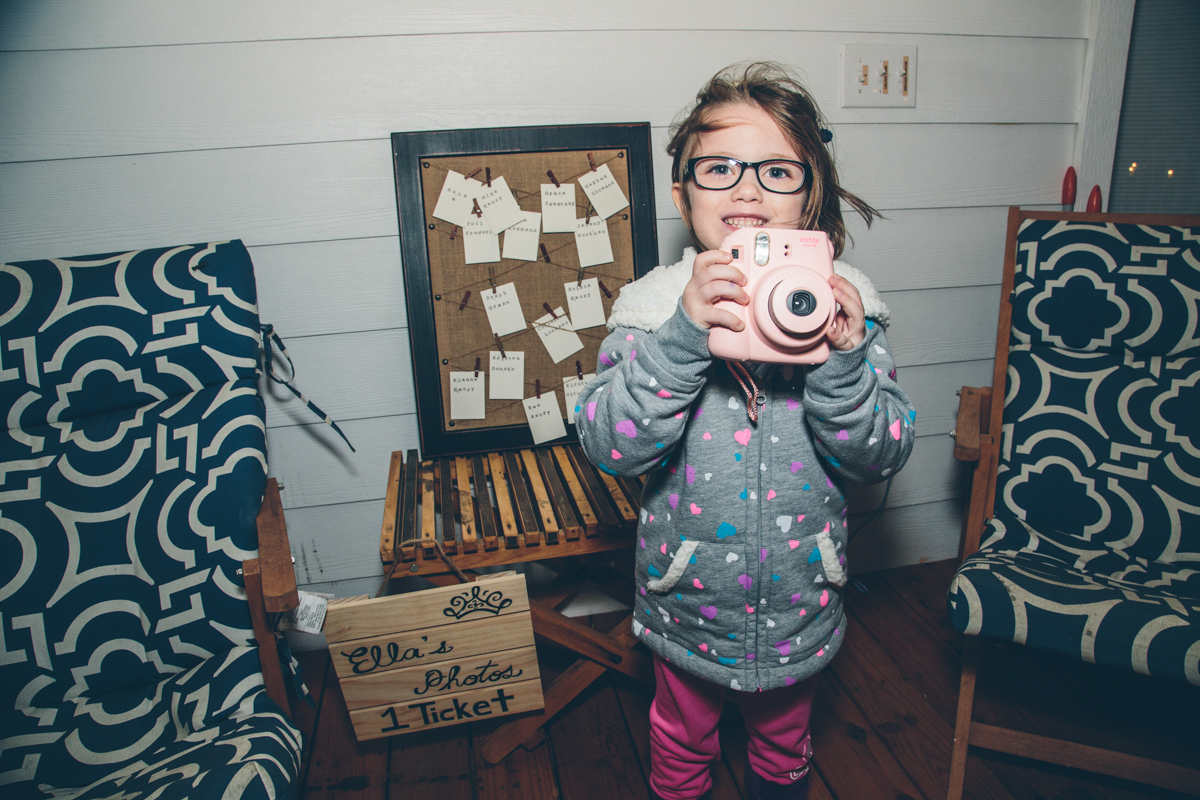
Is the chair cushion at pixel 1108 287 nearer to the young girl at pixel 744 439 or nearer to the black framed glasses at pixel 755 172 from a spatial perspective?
the young girl at pixel 744 439

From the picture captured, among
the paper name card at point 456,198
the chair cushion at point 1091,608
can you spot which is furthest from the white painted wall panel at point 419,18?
the chair cushion at point 1091,608

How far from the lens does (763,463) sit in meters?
0.85

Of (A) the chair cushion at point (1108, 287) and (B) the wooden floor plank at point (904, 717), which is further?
(A) the chair cushion at point (1108, 287)

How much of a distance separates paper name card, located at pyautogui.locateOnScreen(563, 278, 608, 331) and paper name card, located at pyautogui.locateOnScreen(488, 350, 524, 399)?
0.15 metres

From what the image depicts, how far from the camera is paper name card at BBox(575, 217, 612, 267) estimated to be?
55.9 inches

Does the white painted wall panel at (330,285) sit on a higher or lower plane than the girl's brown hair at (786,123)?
lower

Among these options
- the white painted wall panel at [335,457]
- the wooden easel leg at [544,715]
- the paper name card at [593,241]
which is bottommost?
the wooden easel leg at [544,715]

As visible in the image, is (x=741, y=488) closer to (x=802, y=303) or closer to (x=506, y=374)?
(x=802, y=303)

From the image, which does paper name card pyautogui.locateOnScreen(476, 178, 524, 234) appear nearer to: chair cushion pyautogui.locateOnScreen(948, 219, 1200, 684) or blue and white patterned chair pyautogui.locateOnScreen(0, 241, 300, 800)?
blue and white patterned chair pyautogui.locateOnScreen(0, 241, 300, 800)

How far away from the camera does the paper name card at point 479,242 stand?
1386 mm

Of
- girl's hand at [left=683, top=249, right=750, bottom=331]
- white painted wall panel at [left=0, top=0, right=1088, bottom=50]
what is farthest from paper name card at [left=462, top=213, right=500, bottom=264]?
girl's hand at [left=683, top=249, right=750, bottom=331]

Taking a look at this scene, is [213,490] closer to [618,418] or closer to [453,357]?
[453,357]

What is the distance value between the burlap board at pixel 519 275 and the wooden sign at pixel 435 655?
0.50 m

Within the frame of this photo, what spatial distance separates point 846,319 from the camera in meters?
0.71
